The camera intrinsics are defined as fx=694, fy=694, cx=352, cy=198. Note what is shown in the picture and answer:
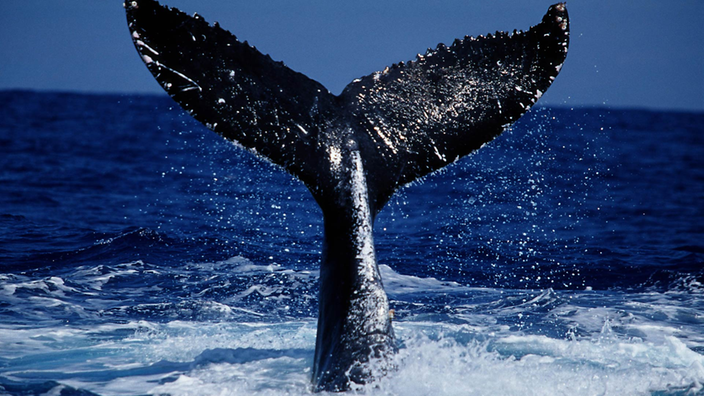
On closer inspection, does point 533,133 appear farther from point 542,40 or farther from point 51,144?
point 542,40

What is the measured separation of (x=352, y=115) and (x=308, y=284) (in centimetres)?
406

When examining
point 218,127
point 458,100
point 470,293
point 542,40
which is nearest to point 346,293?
point 218,127

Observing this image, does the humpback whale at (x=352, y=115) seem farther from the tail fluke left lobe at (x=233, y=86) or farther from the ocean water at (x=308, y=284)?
the ocean water at (x=308, y=284)

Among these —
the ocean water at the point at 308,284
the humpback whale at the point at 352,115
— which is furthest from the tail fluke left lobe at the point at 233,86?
the ocean water at the point at 308,284

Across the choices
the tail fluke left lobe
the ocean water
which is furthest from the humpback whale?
the ocean water

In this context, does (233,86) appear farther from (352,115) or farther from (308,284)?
(308,284)

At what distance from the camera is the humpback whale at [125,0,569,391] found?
467 centimetres

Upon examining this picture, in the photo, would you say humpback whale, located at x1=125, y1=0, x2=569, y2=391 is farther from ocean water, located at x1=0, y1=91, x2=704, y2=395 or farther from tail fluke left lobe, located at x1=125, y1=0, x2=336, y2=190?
ocean water, located at x1=0, y1=91, x2=704, y2=395

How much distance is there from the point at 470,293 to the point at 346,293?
14.7 ft

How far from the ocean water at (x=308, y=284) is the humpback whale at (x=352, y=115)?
0.43 m

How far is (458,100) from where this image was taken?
5.57 metres

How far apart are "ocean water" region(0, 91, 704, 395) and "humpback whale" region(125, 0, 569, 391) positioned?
433mm

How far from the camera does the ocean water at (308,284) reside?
5707 millimetres

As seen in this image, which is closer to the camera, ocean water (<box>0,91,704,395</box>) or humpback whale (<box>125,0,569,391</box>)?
humpback whale (<box>125,0,569,391</box>)
